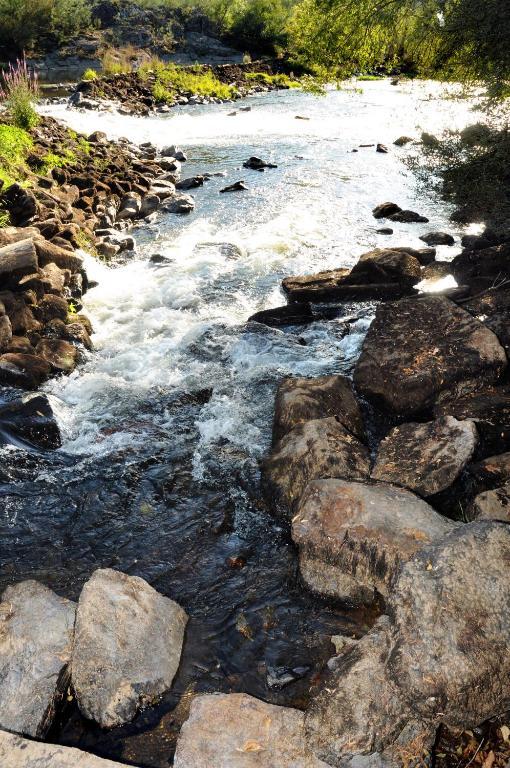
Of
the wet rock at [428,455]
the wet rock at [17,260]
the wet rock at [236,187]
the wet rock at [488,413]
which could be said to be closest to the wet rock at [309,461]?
the wet rock at [428,455]

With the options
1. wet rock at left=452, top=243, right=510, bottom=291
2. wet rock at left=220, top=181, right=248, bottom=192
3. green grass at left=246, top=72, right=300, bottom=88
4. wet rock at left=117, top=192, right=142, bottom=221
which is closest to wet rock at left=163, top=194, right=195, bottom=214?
wet rock at left=117, top=192, right=142, bottom=221

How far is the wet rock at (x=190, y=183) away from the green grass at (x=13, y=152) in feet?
15.5

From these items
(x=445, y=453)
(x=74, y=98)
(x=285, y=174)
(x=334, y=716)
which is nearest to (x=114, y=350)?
(x=445, y=453)

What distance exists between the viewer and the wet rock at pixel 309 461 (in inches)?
222

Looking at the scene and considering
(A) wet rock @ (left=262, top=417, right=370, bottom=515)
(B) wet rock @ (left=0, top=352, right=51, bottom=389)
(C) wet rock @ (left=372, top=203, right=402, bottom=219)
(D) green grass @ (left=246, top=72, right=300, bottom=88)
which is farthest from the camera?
(D) green grass @ (left=246, top=72, right=300, bottom=88)

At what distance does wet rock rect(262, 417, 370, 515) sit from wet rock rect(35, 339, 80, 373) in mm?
3998

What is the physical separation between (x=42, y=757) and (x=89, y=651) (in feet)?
2.40

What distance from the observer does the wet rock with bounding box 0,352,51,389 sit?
793 cm

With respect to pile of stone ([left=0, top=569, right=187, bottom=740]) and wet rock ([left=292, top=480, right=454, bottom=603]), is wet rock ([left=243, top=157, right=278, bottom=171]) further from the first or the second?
pile of stone ([left=0, top=569, right=187, bottom=740])

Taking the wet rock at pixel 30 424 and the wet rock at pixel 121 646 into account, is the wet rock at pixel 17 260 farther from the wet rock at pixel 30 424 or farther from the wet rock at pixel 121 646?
the wet rock at pixel 121 646

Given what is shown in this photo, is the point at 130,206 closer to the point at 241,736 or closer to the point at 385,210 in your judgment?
the point at 385,210

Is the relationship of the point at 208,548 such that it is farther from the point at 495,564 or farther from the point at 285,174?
the point at 285,174

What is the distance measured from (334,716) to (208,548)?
2.25 meters

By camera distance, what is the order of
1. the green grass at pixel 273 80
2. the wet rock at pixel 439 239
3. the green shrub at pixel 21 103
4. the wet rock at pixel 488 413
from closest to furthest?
the wet rock at pixel 488 413 → the wet rock at pixel 439 239 → the green shrub at pixel 21 103 → the green grass at pixel 273 80
